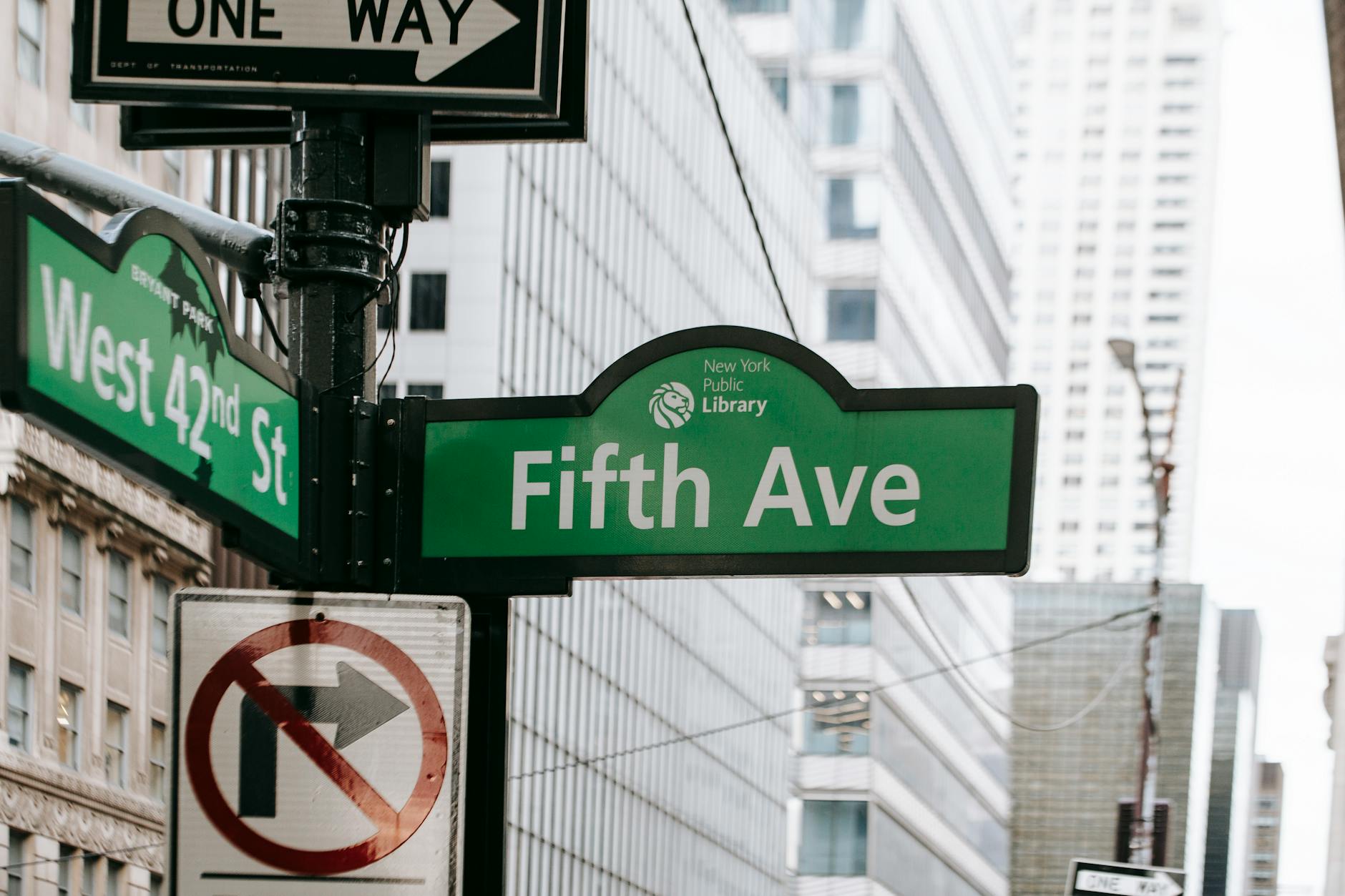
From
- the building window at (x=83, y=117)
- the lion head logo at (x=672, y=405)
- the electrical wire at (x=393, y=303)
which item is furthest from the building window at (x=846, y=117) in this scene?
the lion head logo at (x=672, y=405)

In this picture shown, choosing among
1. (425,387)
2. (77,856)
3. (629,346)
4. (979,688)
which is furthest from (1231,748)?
(77,856)

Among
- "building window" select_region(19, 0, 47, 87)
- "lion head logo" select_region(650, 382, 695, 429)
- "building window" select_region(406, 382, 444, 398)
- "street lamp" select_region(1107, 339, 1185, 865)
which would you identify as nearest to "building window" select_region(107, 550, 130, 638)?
"building window" select_region(19, 0, 47, 87)

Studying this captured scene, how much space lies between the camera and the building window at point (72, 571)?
116ft

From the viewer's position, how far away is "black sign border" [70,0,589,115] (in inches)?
150

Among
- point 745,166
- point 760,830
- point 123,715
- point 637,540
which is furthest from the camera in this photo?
point 760,830

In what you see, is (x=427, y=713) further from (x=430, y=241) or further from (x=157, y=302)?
(x=430, y=241)

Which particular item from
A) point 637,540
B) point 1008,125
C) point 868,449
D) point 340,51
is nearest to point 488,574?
point 637,540

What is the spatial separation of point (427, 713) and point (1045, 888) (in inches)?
6807

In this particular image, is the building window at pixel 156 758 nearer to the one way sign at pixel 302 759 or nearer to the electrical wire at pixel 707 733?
the electrical wire at pixel 707 733

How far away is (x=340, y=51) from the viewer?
3.80 metres

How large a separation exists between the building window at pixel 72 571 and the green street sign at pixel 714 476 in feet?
108

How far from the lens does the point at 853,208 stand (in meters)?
73.8

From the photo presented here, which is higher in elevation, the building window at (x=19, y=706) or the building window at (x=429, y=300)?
the building window at (x=429, y=300)

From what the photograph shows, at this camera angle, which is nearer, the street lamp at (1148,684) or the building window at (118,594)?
the street lamp at (1148,684)
